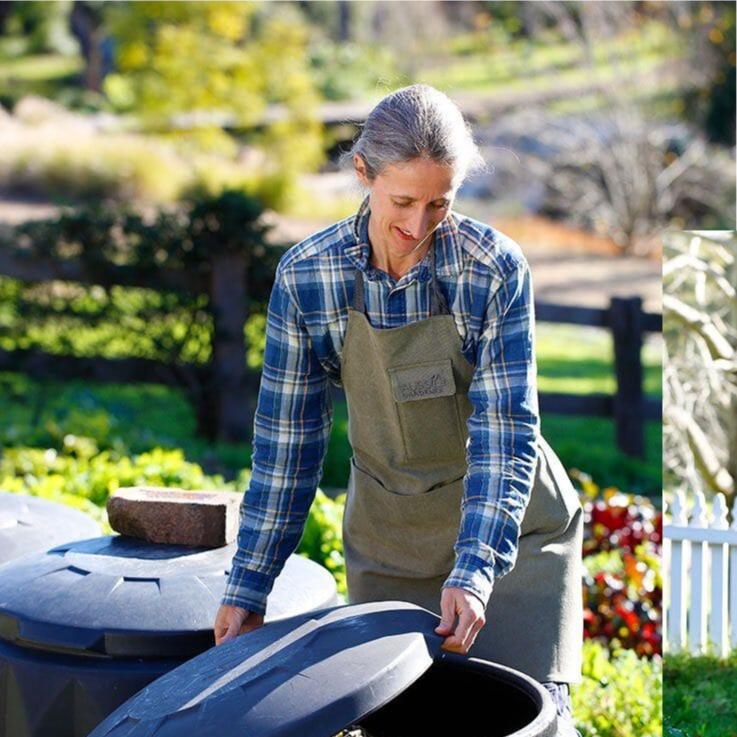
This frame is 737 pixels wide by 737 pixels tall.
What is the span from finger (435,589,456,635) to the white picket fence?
123 centimetres

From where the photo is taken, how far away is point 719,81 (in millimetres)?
16297

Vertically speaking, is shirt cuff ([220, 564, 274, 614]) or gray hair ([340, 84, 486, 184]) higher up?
gray hair ([340, 84, 486, 184])

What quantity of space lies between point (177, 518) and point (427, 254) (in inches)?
34.4

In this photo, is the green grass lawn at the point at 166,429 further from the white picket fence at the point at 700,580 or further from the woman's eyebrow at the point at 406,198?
the woman's eyebrow at the point at 406,198

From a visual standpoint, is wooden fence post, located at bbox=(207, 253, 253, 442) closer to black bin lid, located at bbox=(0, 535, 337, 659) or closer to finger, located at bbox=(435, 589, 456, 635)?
black bin lid, located at bbox=(0, 535, 337, 659)

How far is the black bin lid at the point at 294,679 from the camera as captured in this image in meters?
2.06

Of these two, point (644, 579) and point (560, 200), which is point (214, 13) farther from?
point (644, 579)

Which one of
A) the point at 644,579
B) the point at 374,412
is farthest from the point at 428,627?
the point at 644,579

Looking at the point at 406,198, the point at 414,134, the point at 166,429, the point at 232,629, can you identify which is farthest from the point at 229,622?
the point at 166,429

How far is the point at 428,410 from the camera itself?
103 inches

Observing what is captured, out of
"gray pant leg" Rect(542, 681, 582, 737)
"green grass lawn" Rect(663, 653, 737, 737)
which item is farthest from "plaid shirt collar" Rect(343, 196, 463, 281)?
"green grass lawn" Rect(663, 653, 737, 737)

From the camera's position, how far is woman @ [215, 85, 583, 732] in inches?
94.4

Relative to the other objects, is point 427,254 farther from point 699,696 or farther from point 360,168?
point 699,696

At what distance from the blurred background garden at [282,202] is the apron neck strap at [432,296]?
0.17 metres
